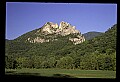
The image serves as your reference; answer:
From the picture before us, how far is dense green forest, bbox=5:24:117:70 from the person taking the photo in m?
16.0

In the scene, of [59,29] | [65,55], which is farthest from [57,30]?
[65,55]

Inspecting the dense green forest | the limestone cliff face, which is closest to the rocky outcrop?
the limestone cliff face

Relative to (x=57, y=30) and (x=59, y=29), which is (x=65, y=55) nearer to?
(x=59, y=29)

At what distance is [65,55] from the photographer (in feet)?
56.1

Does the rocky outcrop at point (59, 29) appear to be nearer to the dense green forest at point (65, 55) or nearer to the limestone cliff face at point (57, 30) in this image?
the limestone cliff face at point (57, 30)

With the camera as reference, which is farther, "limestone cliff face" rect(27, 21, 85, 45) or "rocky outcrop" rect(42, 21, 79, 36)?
"rocky outcrop" rect(42, 21, 79, 36)

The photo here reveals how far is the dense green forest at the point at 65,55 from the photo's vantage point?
16.0 metres

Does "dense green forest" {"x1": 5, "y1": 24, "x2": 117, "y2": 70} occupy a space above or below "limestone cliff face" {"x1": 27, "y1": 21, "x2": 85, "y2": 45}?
below

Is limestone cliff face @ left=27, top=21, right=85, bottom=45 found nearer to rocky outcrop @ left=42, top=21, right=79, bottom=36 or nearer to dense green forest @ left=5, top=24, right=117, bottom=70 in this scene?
rocky outcrop @ left=42, top=21, right=79, bottom=36

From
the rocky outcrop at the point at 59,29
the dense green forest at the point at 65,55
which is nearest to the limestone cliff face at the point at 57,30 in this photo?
the rocky outcrop at the point at 59,29
